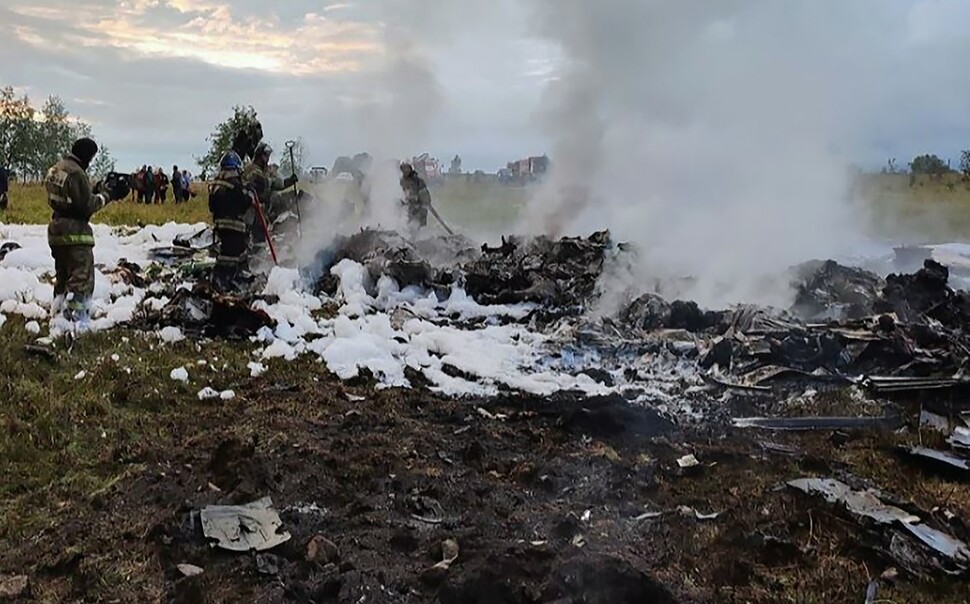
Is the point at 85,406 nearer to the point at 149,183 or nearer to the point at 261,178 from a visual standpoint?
the point at 261,178

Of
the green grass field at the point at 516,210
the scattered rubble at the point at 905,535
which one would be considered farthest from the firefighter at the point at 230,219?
the green grass field at the point at 516,210

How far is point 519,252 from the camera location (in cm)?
1266

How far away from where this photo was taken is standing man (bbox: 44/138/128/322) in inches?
293

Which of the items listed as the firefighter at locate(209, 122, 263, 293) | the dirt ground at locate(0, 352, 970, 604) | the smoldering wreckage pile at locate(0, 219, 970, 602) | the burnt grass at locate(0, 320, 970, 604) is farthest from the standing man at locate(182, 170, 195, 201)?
the dirt ground at locate(0, 352, 970, 604)

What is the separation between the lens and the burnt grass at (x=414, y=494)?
11.5ft

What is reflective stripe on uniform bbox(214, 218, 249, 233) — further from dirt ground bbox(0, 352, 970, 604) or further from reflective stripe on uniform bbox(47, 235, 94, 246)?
dirt ground bbox(0, 352, 970, 604)

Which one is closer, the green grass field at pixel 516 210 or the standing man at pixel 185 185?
the green grass field at pixel 516 210

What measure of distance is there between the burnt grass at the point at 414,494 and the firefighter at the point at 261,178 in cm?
459

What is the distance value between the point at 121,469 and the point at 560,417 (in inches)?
131

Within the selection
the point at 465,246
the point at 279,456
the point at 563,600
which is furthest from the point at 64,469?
the point at 465,246

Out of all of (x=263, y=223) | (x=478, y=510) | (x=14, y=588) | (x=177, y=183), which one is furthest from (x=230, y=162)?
(x=177, y=183)

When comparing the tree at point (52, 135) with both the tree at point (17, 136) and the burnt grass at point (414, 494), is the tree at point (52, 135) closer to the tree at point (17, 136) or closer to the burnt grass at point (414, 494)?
the tree at point (17, 136)

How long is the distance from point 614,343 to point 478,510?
4.27 metres

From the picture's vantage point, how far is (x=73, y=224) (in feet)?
24.9
